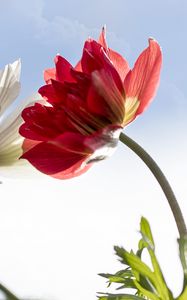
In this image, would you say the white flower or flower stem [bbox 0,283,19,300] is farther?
the white flower

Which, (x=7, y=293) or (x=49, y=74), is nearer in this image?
(x=7, y=293)

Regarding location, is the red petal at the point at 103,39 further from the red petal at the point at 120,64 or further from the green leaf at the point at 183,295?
the green leaf at the point at 183,295

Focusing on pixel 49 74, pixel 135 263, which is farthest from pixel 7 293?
pixel 49 74

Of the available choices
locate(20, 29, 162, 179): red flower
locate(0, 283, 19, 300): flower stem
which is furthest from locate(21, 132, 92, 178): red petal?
locate(0, 283, 19, 300): flower stem

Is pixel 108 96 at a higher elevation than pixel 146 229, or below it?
higher

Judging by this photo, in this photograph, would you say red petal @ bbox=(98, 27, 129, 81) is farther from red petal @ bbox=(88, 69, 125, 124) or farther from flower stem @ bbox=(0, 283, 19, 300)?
flower stem @ bbox=(0, 283, 19, 300)

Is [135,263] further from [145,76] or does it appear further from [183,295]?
[145,76]

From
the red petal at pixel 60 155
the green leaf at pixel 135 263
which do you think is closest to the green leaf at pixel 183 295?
the green leaf at pixel 135 263
